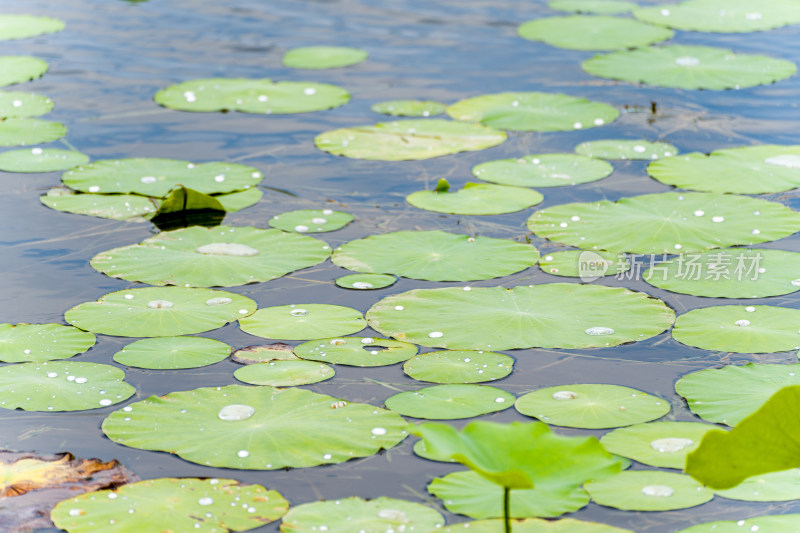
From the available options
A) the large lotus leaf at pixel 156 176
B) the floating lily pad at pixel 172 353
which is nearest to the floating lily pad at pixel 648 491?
the floating lily pad at pixel 172 353

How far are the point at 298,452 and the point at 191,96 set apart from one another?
10.9ft

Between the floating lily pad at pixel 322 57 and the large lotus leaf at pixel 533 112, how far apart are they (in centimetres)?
109

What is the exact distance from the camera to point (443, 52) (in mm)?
6109

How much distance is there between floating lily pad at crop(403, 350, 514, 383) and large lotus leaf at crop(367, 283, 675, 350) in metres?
0.06

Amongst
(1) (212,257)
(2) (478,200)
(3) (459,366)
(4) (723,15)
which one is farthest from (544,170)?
(4) (723,15)

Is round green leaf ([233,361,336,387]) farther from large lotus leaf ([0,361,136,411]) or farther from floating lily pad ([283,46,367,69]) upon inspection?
floating lily pad ([283,46,367,69])

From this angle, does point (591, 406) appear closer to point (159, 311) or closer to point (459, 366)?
point (459, 366)

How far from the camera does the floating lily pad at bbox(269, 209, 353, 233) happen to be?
379 centimetres

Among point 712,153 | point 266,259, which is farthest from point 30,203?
point 712,153

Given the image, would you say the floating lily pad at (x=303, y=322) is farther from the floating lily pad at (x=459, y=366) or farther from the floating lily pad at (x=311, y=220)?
the floating lily pad at (x=311, y=220)

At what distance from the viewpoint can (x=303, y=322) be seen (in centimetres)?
303

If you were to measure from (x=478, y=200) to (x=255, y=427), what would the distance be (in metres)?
1.82

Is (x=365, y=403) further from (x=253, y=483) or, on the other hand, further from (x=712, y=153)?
(x=712, y=153)

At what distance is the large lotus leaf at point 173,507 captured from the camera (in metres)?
2.08
